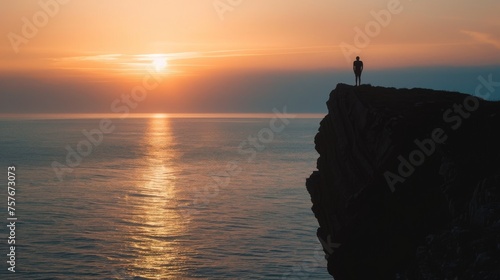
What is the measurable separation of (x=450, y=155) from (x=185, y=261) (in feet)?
122

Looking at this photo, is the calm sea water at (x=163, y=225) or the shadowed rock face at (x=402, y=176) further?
the calm sea water at (x=163, y=225)

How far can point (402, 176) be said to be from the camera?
3219 cm

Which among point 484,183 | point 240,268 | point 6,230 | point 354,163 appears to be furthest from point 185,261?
point 484,183

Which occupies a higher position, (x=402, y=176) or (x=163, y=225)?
(x=163, y=225)

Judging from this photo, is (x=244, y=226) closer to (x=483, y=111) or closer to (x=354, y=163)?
(x=354, y=163)

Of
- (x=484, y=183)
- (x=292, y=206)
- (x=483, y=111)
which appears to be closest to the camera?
(x=484, y=183)

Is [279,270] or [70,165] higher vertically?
[70,165]

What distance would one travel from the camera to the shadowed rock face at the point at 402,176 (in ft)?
86.6

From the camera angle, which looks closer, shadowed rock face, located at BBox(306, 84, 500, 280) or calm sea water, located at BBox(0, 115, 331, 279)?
shadowed rock face, located at BBox(306, 84, 500, 280)

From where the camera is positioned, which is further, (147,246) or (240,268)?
(147,246)

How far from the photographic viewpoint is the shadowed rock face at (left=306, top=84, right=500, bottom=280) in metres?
26.4

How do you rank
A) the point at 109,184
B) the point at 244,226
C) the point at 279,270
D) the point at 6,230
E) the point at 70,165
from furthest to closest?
the point at 70,165
the point at 109,184
the point at 244,226
the point at 6,230
the point at 279,270

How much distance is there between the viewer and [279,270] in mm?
57781

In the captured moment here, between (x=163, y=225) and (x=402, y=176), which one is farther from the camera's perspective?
(x=163, y=225)
